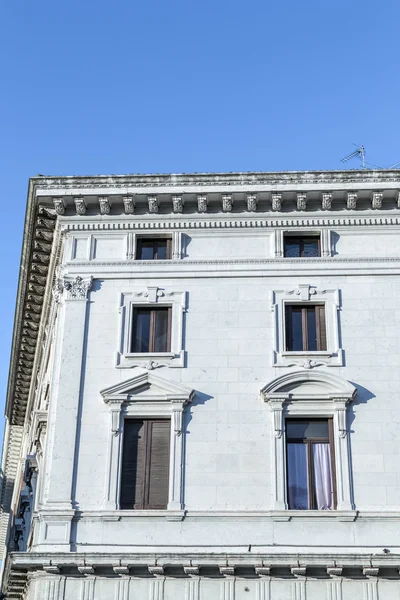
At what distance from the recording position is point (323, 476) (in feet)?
91.5

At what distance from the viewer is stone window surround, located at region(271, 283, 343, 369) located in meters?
29.2

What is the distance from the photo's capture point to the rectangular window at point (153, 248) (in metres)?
31.7

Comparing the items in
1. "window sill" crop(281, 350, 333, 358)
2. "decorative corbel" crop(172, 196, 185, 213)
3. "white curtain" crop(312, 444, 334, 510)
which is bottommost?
"white curtain" crop(312, 444, 334, 510)

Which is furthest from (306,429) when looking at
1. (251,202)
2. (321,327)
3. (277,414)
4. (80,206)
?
(80,206)

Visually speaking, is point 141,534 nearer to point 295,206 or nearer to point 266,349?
point 266,349

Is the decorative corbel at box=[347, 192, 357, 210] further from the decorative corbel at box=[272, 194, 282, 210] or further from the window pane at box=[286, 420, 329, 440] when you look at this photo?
the window pane at box=[286, 420, 329, 440]

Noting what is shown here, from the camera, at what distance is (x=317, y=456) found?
28.2m

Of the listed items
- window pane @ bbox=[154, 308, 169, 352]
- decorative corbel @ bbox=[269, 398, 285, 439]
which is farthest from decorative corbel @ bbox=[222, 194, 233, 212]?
decorative corbel @ bbox=[269, 398, 285, 439]

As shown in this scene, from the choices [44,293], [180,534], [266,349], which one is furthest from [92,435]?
[44,293]

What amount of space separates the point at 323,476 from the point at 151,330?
6725 mm

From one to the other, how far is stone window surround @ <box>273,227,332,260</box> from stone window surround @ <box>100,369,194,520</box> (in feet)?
17.9

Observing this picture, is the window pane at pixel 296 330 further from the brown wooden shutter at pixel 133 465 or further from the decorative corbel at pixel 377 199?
the brown wooden shutter at pixel 133 465

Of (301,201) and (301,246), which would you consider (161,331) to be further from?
(301,201)

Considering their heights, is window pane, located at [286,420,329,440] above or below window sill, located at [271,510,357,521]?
above
